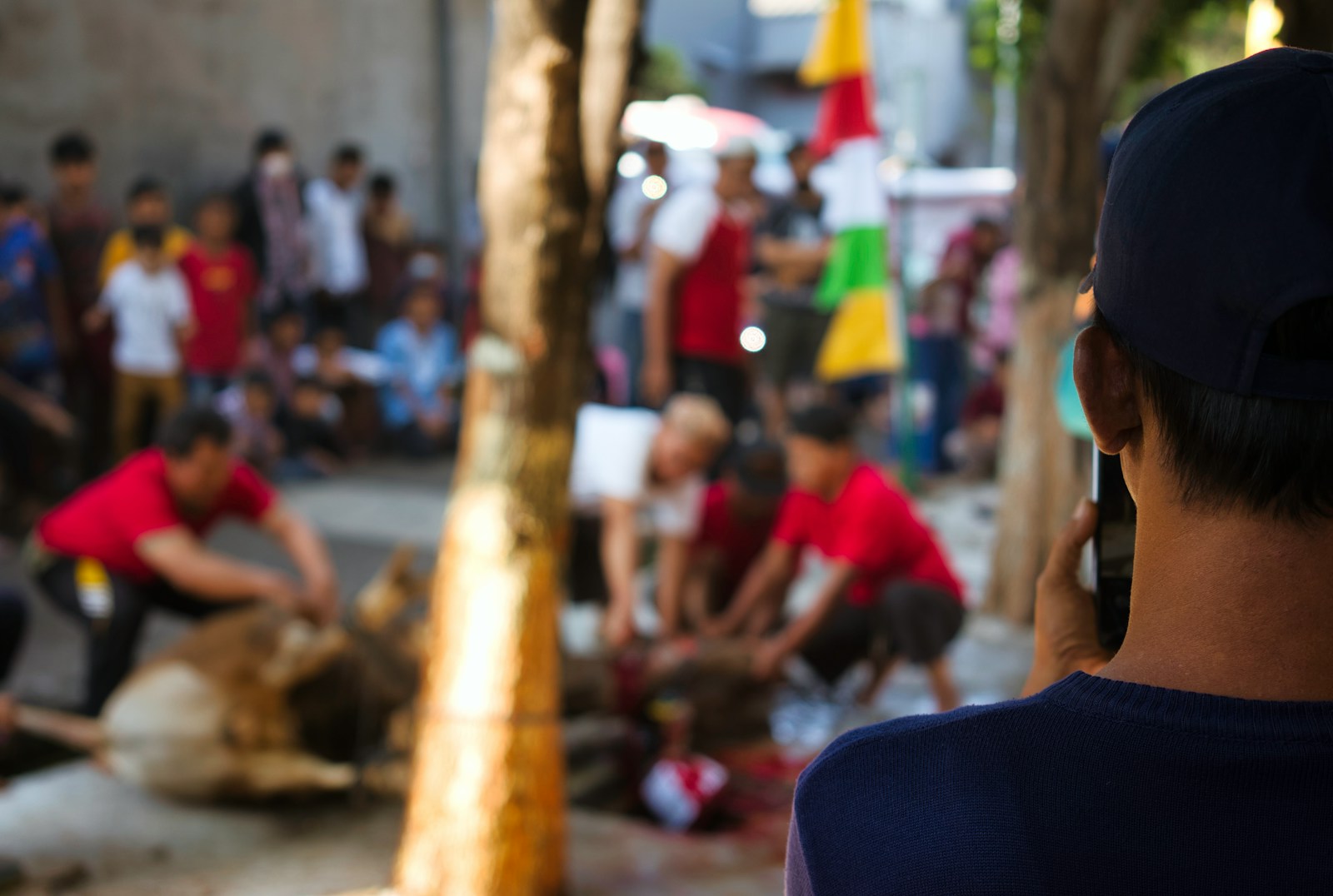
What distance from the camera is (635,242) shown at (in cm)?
779

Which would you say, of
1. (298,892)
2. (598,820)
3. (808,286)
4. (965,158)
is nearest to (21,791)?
(298,892)

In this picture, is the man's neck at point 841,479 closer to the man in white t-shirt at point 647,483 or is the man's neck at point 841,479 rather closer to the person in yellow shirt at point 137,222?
the man in white t-shirt at point 647,483

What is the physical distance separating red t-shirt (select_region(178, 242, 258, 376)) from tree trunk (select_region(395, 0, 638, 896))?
16.7 feet

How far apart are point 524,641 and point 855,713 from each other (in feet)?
6.87

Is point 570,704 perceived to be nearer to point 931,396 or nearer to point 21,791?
point 21,791

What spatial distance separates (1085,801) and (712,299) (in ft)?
17.6

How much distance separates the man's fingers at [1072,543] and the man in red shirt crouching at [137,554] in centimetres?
359

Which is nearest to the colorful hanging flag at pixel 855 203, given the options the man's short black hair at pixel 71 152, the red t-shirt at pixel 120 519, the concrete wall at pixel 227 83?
the red t-shirt at pixel 120 519

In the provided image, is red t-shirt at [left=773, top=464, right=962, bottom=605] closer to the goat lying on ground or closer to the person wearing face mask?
the goat lying on ground

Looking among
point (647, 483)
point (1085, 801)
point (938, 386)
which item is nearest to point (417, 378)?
point (938, 386)

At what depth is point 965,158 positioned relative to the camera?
25.9 metres

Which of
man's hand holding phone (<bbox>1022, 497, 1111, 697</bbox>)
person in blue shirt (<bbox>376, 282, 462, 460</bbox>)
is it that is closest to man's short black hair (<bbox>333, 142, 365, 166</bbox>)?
person in blue shirt (<bbox>376, 282, 462, 460</bbox>)

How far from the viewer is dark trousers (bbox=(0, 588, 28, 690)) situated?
158 inches

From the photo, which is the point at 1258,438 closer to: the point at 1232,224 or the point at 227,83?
the point at 1232,224
